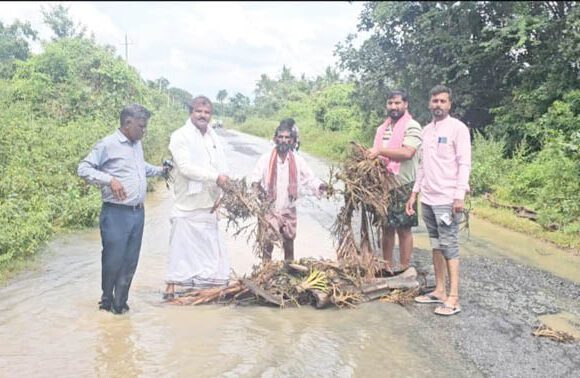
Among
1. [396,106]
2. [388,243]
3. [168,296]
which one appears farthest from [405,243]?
[168,296]

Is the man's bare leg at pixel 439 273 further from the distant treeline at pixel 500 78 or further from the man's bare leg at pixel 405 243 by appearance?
the distant treeline at pixel 500 78

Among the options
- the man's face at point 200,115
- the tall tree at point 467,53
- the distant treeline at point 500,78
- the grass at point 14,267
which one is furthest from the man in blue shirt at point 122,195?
the tall tree at point 467,53

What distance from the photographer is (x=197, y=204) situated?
559cm

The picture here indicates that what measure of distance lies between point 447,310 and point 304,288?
4.15ft

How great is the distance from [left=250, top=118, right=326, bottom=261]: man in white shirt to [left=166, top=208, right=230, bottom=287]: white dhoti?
0.51 metres

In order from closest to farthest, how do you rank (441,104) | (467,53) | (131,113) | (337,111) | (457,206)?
(131,113) < (457,206) < (441,104) < (467,53) < (337,111)

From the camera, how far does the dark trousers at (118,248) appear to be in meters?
4.91

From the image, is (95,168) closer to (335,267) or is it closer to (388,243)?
(335,267)

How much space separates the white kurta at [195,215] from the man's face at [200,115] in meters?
0.06

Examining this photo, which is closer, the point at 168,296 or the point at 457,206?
the point at 457,206

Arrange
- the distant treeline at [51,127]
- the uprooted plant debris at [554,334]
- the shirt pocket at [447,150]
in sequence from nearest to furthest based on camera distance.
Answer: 1. the uprooted plant debris at [554,334]
2. the shirt pocket at [447,150]
3. the distant treeline at [51,127]

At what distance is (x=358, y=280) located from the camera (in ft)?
18.6

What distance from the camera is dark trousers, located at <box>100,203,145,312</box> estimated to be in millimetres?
4912

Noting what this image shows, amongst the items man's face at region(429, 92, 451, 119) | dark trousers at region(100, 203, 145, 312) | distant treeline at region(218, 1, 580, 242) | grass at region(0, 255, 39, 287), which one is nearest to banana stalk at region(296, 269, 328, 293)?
dark trousers at region(100, 203, 145, 312)
